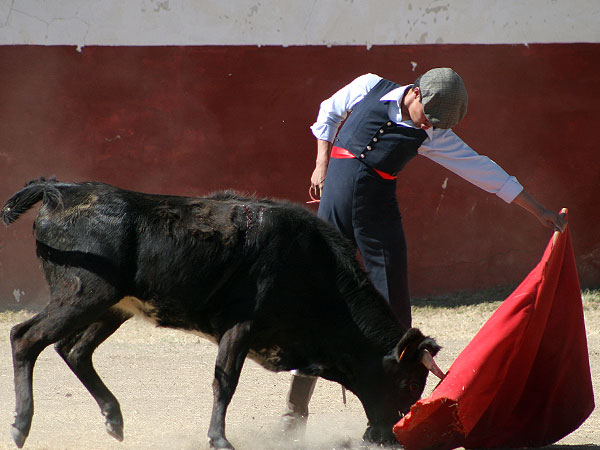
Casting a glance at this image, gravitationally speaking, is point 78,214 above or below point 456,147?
below

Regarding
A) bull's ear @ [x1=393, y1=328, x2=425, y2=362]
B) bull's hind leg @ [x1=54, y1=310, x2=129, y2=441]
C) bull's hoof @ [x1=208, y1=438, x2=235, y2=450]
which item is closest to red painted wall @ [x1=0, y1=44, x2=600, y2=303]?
bull's hind leg @ [x1=54, y1=310, x2=129, y2=441]

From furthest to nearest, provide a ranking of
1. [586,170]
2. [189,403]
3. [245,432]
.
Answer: [586,170], [189,403], [245,432]

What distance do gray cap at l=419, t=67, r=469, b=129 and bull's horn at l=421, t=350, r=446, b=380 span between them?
1100mm

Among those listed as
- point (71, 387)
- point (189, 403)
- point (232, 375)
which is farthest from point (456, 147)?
point (71, 387)

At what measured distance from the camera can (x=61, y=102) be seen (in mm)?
7844

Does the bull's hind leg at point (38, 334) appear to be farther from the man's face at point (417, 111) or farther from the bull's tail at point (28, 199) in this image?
the man's face at point (417, 111)

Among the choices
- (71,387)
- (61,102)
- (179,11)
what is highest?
(179,11)

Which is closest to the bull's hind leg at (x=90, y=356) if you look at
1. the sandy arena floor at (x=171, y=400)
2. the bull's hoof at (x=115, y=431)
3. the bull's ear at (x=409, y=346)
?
the bull's hoof at (x=115, y=431)

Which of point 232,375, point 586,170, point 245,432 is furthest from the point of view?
point 586,170

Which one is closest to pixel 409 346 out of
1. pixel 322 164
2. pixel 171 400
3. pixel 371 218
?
pixel 371 218

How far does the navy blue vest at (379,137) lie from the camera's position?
4.17m

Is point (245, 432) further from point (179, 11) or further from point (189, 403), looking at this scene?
point (179, 11)

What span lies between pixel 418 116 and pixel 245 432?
1917mm

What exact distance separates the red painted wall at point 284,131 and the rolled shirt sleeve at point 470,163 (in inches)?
156
